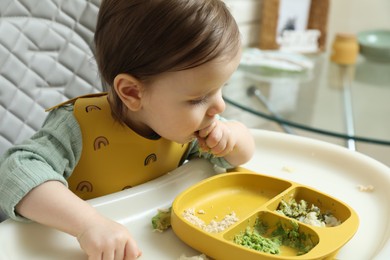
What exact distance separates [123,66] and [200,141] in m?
0.18

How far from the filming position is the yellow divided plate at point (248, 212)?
0.66 meters

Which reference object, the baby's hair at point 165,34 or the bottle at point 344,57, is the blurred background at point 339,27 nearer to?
the bottle at point 344,57

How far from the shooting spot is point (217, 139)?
32.9 inches

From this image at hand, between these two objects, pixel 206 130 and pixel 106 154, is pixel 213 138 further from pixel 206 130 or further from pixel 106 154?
pixel 106 154

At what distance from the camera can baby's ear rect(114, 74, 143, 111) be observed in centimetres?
76

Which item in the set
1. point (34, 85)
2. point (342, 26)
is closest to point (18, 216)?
point (34, 85)

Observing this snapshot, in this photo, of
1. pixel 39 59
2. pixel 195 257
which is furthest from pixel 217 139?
pixel 39 59

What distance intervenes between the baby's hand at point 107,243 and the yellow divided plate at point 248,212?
0.09 meters

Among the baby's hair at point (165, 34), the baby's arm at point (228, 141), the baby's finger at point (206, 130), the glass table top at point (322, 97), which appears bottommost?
the glass table top at point (322, 97)

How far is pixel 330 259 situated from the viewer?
0.67 meters

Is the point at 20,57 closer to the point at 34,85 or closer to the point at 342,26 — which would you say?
the point at 34,85

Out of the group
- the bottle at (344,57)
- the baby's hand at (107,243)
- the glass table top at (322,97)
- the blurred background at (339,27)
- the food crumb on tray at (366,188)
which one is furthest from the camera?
the bottle at (344,57)

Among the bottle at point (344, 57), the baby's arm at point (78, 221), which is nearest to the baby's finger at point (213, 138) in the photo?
the baby's arm at point (78, 221)

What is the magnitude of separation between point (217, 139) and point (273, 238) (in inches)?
7.3
